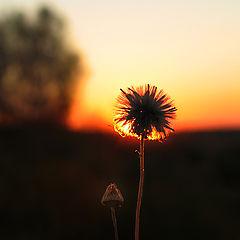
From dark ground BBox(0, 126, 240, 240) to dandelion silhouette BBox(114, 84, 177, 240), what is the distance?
24.5 feet

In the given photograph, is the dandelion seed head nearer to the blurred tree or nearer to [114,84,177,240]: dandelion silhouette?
[114,84,177,240]: dandelion silhouette

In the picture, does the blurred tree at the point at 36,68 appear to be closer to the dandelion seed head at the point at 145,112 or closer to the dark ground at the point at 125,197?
the dark ground at the point at 125,197

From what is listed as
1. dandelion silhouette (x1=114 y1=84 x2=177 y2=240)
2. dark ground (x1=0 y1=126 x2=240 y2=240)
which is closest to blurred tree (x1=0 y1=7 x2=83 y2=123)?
dark ground (x1=0 y1=126 x2=240 y2=240)

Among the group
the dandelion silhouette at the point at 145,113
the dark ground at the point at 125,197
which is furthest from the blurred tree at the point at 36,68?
the dandelion silhouette at the point at 145,113

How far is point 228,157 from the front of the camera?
19.0 metres

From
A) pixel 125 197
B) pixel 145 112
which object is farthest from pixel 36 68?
pixel 145 112

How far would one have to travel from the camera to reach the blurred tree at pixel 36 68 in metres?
24.2

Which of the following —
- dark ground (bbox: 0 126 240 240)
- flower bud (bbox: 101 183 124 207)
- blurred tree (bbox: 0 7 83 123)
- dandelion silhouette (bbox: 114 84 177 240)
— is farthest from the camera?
blurred tree (bbox: 0 7 83 123)

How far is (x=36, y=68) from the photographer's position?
2539 centimetres

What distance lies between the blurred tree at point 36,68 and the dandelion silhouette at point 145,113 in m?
22.9

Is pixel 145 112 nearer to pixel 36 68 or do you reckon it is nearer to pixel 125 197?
pixel 125 197

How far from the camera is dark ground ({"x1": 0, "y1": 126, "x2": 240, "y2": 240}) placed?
31.4ft

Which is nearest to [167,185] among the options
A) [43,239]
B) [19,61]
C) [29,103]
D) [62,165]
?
[62,165]

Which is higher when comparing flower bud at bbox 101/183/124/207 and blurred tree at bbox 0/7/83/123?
blurred tree at bbox 0/7/83/123
